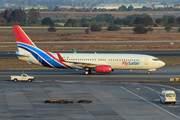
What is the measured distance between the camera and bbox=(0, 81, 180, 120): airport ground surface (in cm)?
3000

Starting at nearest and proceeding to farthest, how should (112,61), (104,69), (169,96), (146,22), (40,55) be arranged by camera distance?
(169,96)
(104,69)
(112,61)
(40,55)
(146,22)

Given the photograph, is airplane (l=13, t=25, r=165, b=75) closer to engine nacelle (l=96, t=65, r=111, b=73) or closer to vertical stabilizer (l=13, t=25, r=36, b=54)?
vertical stabilizer (l=13, t=25, r=36, b=54)

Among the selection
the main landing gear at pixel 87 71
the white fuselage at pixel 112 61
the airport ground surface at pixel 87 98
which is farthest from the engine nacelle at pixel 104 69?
the airport ground surface at pixel 87 98

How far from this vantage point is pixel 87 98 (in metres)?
37.9

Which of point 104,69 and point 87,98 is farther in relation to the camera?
point 104,69

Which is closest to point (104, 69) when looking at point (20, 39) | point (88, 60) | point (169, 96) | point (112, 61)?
point (112, 61)

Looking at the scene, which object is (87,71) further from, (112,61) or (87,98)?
(87,98)

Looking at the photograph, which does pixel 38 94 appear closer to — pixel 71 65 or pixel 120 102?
pixel 120 102

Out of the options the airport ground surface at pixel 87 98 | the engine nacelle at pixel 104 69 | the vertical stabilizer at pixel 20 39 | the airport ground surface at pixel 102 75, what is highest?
the vertical stabilizer at pixel 20 39

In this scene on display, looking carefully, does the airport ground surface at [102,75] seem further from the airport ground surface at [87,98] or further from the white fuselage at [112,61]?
the airport ground surface at [87,98]

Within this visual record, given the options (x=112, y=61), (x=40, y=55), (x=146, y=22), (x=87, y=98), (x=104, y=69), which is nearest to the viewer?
(x=87, y=98)

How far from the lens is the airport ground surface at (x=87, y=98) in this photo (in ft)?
98.4

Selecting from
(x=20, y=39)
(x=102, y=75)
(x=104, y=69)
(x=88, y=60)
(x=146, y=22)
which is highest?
(x=146, y=22)

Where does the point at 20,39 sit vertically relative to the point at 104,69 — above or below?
above
